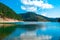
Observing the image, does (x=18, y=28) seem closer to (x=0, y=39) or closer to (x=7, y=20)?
(x=7, y=20)

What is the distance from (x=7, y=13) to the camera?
5.64 meters

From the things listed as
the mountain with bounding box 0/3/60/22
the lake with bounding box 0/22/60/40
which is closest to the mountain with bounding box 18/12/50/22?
the mountain with bounding box 0/3/60/22

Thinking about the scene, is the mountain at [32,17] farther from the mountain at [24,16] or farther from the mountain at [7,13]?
the mountain at [7,13]

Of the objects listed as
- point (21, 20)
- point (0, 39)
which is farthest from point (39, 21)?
point (0, 39)

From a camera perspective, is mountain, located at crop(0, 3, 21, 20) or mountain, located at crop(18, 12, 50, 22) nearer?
mountain, located at crop(18, 12, 50, 22)

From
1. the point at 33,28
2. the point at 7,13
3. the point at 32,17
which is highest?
the point at 7,13

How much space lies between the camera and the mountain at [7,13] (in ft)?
17.4

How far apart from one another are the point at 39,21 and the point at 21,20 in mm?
559

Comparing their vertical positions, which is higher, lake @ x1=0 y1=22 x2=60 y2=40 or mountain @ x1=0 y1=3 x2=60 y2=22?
mountain @ x1=0 y1=3 x2=60 y2=22

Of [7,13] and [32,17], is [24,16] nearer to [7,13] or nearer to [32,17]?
[32,17]

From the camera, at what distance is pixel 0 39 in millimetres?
4215

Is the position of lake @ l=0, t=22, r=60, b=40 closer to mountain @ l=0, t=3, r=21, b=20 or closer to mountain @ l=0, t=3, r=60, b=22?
Answer: mountain @ l=0, t=3, r=60, b=22

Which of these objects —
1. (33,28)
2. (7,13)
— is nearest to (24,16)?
(33,28)

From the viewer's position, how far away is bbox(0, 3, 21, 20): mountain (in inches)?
209
